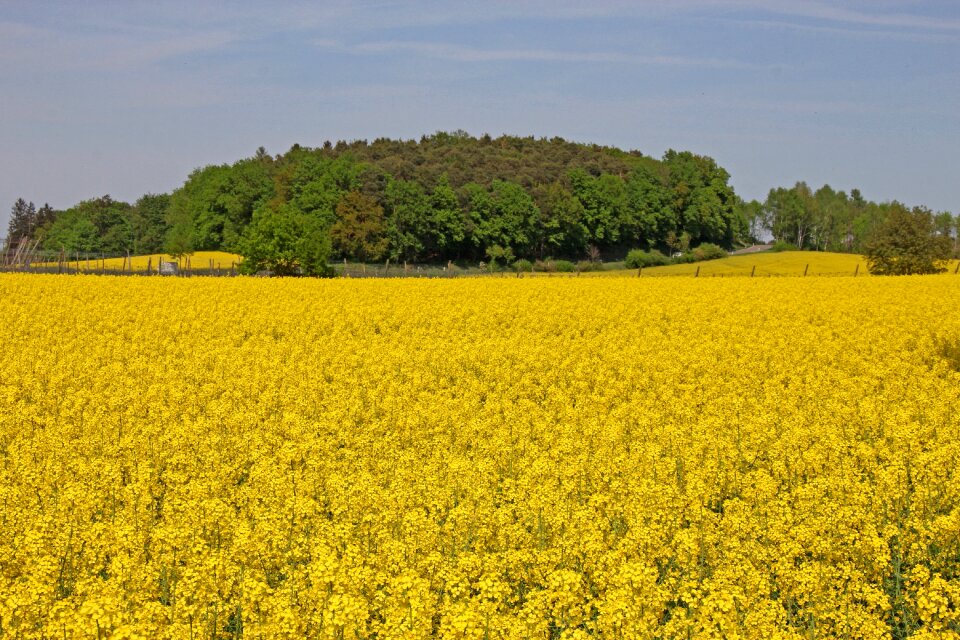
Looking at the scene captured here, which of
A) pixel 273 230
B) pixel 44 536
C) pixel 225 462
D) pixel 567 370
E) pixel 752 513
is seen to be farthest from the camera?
pixel 273 230

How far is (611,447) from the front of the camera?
1323cm

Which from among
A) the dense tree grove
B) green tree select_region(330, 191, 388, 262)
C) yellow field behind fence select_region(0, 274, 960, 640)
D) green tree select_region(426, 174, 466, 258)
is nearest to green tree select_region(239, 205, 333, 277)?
yellow field behind fence select_region(0, 274, 960, 640)

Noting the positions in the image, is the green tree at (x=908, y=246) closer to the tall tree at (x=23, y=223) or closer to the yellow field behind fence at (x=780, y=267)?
the yellow field behind fence at (x=780, y=267)

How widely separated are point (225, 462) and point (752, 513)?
289 inches

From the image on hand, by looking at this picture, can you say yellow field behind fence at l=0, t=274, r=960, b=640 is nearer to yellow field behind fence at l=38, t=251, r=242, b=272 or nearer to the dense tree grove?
yellow field behind fence at l=38, t=251, r=242, b=272

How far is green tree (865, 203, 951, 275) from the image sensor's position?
58406 millimetres

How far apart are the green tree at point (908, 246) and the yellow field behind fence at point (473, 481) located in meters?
36.7

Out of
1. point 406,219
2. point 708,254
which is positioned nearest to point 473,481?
point 406,219

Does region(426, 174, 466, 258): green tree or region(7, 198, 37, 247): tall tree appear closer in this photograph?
region(426, 174, 466, 258): green tree

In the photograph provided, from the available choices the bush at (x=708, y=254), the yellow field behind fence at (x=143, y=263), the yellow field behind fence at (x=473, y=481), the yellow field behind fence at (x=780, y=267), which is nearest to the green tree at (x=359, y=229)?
the yellow field behind fence at (x=143, y=263)

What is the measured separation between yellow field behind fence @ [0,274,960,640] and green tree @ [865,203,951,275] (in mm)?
36659

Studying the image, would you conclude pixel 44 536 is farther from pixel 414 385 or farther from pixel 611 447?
pixel 414 385

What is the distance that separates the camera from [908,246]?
59312mm

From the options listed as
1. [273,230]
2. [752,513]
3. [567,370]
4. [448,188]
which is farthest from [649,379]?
[448,188]
